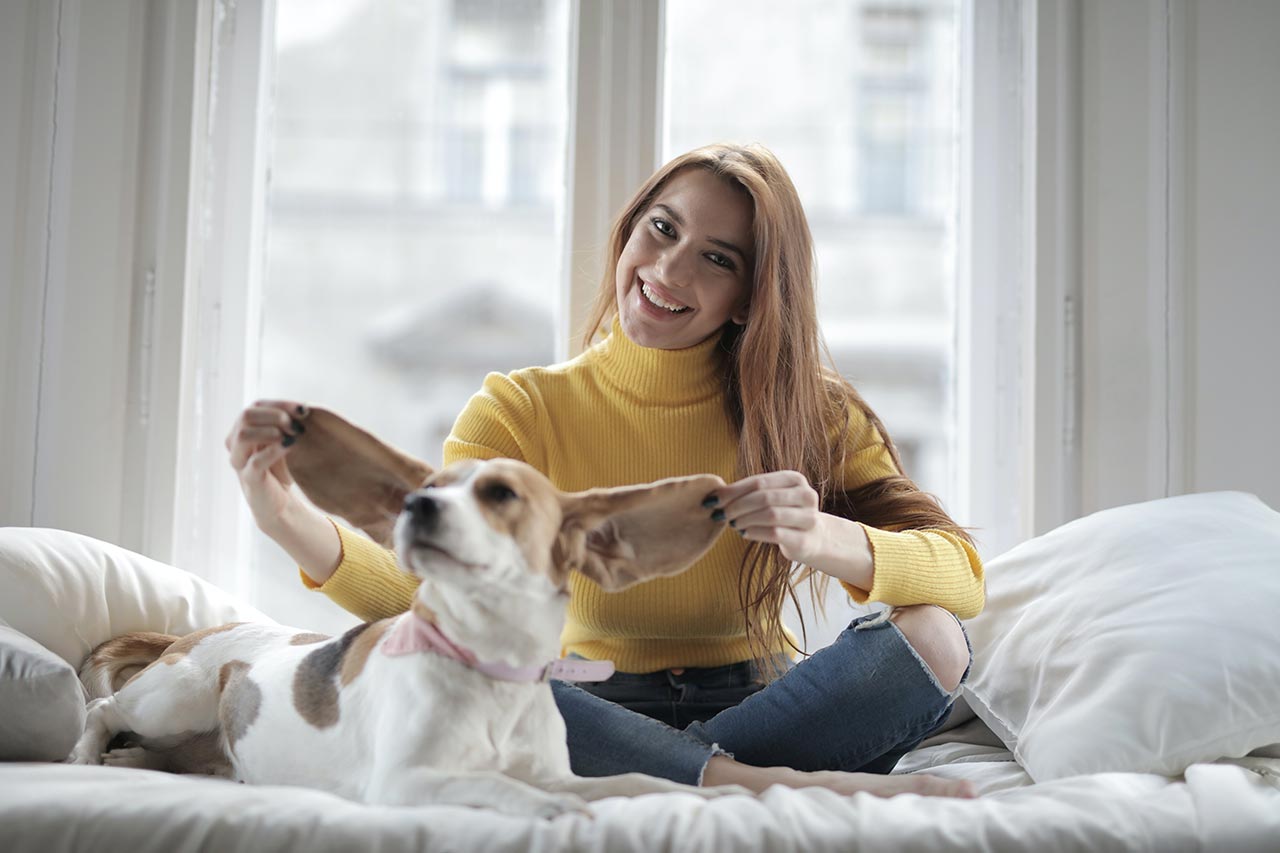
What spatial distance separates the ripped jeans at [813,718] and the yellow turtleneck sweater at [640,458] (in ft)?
0.41

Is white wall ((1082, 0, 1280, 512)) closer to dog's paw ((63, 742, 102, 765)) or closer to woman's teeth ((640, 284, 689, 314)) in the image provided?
woman's teeth ((640, 284, 689, 314))

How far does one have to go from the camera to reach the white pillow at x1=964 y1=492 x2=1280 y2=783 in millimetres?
1290

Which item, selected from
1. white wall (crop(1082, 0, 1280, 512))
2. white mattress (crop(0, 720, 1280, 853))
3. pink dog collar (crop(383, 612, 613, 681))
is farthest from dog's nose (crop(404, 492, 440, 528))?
white wall (crop(1082, 0, 1280, 512))

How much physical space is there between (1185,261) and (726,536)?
1.34 meters

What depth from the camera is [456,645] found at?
3.48ft

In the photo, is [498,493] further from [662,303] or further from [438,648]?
[662,303]

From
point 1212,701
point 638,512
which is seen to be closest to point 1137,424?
point 1212,701

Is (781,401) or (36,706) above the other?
(781,401)

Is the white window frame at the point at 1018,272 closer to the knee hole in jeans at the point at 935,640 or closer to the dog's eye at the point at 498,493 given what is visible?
the knee hole in jeans at the point at 935,640

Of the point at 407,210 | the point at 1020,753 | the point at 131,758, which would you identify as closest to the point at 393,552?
the point at 131,758

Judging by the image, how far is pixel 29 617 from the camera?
1471mm

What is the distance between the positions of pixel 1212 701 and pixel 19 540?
163cm

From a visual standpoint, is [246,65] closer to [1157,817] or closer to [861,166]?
[861,166]

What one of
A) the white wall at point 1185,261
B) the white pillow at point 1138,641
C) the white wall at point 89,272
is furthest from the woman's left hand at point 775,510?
the white wall at point 89,272
